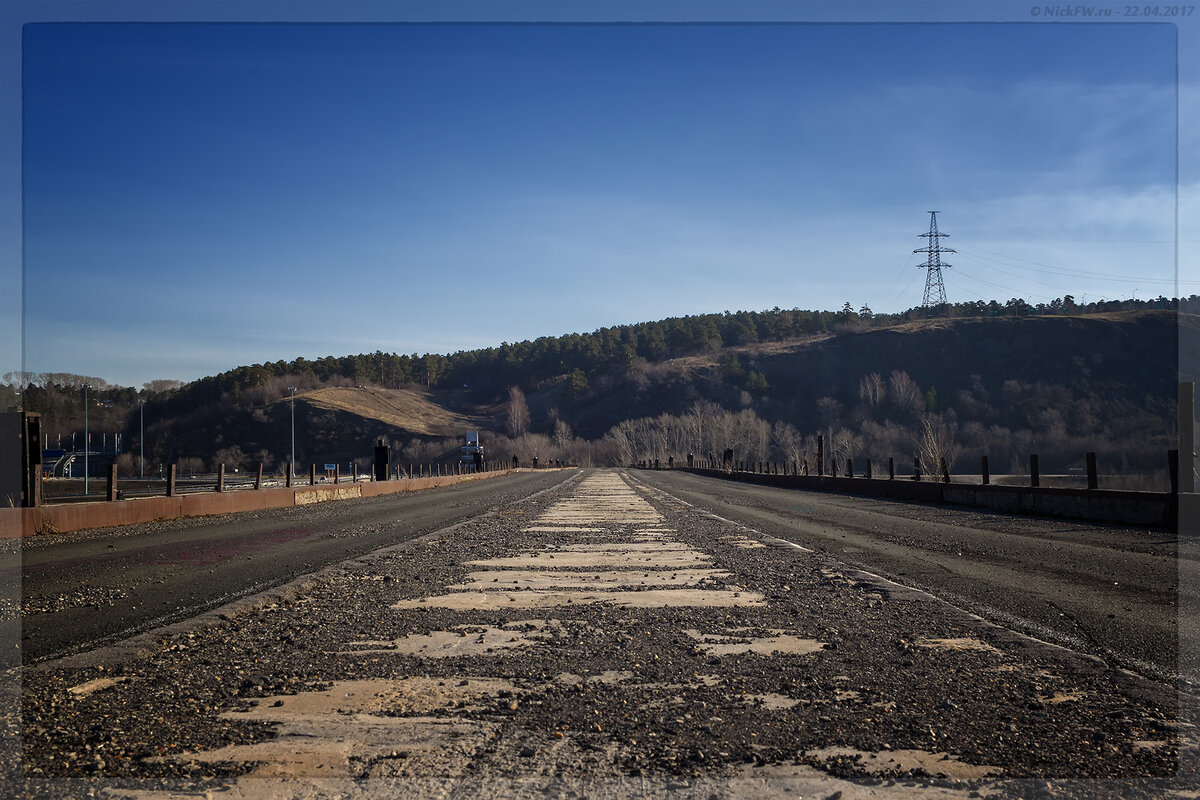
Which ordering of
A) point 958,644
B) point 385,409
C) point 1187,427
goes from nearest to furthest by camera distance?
point 958,644, point 1187,427, point 385,409

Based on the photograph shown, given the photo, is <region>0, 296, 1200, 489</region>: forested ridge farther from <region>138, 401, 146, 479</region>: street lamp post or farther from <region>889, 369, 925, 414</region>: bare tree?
<region>138, 401, 146, 479</region>: street lamp post

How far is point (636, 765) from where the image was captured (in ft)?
12.3

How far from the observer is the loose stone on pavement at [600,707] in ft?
11.8

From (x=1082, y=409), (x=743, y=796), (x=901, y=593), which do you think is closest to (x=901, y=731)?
(x=743, y=796)

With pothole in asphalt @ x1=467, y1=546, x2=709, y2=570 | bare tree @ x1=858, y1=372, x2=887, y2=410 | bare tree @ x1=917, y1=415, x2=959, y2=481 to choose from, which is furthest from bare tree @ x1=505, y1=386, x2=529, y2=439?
pothole in asphalt @ x1=467, y1=546, x2=709, y2=570

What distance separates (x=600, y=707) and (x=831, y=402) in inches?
6347

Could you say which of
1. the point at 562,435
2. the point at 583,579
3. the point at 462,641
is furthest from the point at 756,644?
the point at 562,435

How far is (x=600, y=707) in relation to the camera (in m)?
4.52

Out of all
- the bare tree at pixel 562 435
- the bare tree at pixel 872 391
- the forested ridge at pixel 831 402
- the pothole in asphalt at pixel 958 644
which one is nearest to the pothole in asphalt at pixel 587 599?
the pothole in asphalt at pixel 958 644

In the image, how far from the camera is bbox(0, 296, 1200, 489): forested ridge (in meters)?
124

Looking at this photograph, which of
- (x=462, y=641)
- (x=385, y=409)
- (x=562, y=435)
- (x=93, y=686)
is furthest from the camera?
(x=385, y=409)

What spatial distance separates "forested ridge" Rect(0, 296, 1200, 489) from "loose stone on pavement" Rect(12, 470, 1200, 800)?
102704 mm

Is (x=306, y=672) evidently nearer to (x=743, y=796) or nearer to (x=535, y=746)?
(x=535, y=746)

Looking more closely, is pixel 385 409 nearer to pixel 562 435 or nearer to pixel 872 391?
pixel 562 435
